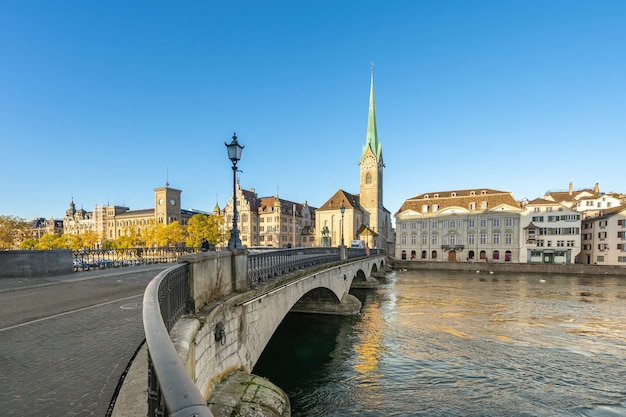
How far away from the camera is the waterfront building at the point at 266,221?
8925 cm

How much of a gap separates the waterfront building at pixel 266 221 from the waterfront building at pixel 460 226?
3023cm

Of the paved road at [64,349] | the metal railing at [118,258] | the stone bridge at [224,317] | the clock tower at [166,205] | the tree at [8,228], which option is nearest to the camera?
the paved road at [64,349]

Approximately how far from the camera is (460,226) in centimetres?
6625

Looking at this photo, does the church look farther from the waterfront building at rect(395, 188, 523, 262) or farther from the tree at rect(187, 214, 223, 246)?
the tree at rect(187, 214, 223, 246)

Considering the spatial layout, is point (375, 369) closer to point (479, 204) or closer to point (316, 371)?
point (316, 371)

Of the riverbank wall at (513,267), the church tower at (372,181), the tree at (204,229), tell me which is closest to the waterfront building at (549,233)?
the riverbank wall at (513,267)

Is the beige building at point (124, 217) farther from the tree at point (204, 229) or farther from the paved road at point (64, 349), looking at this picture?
the paved road at point (64, 349)

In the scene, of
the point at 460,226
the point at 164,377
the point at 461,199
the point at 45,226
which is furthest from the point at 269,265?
the point at 45,226

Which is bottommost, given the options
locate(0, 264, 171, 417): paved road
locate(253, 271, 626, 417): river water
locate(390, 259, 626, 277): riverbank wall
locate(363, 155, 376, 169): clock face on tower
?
locate(390, 259, 626, 277): riverbank wall

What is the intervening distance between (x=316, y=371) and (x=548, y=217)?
2461 inches

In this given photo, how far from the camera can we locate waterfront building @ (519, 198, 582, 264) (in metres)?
58.5

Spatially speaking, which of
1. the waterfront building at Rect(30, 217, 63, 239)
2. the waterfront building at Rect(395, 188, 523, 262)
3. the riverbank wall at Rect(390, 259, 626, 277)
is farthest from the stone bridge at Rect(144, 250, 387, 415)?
the waterfront building at Rect(30, 217, 63, 239)

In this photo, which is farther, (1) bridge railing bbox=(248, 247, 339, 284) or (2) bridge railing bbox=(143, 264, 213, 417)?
(1) bridge railing bbox=(248, 247, 339, 284)

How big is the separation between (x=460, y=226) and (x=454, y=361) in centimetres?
5674
